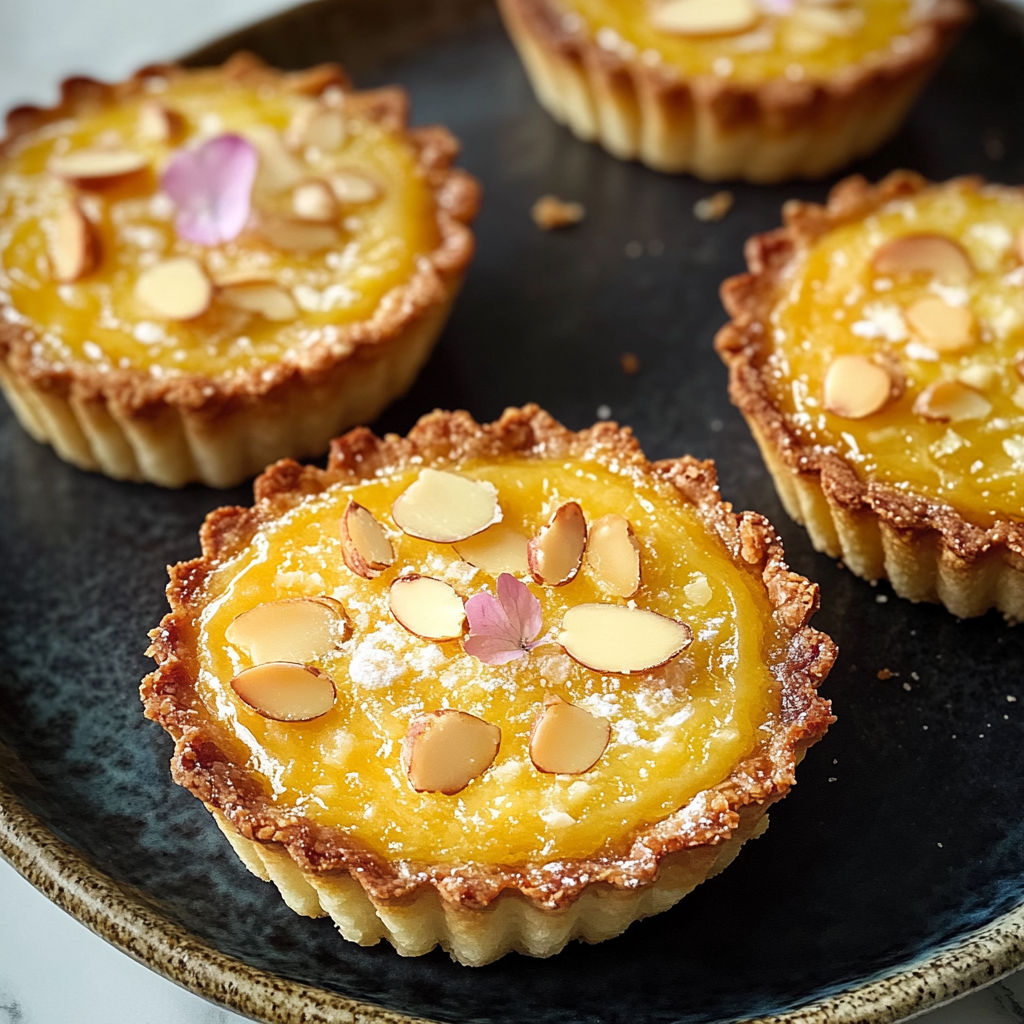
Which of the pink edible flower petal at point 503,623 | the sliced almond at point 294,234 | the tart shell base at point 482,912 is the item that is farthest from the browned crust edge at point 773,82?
the tart shell base at point 482,912

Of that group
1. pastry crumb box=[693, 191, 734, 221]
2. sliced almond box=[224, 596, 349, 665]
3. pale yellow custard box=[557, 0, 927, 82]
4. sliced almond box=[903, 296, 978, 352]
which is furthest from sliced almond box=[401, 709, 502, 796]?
pale yellow custard box=[557, 0, 927, 82]

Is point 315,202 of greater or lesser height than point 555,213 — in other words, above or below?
above

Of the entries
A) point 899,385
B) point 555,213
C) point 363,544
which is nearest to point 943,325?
point 899,385

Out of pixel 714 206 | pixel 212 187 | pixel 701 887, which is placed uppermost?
pixel 212 187

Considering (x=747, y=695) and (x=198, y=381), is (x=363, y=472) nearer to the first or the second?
(x=198, y=381)

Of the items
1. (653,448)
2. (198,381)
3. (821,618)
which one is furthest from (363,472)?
(821,618)

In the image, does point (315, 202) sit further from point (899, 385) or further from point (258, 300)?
point (899, 385)

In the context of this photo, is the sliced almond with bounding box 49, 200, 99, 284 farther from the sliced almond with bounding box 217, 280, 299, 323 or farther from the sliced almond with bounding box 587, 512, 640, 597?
the sliced almond with bounding box 587, 512, 640, 597
